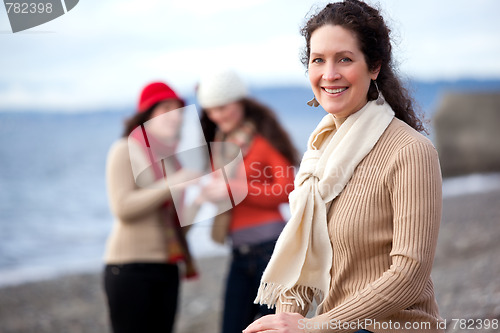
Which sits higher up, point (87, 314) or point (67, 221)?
point (87, 314)

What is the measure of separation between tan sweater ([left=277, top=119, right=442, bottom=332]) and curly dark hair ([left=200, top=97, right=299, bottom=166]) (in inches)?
56.2

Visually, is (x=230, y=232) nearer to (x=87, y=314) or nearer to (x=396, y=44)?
(x=396, y=44)

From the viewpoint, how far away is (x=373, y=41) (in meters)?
1.49

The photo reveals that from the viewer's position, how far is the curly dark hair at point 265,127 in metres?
2.95

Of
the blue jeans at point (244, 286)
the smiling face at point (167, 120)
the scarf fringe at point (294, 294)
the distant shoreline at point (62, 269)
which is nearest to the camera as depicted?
the scarf fringe at point (294, 294)

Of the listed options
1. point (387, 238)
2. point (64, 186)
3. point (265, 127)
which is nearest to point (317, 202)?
point (387, 238)

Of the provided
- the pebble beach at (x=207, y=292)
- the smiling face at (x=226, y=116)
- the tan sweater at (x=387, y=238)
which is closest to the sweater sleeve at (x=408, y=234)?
the tan sweater at (x=387, y=238)

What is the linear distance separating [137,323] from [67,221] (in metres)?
10.4

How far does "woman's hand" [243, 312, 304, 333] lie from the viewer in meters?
1.45

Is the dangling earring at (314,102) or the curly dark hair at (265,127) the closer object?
the dangling earring at (314,102)

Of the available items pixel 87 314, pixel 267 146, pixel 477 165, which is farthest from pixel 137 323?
pixel 477 165

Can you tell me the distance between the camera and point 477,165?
44.3 feet

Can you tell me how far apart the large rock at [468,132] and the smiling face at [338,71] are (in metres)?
12.8

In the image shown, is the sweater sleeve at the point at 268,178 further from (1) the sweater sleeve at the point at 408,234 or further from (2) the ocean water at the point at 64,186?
(1) the sweater sleeve at the point at 408,234
